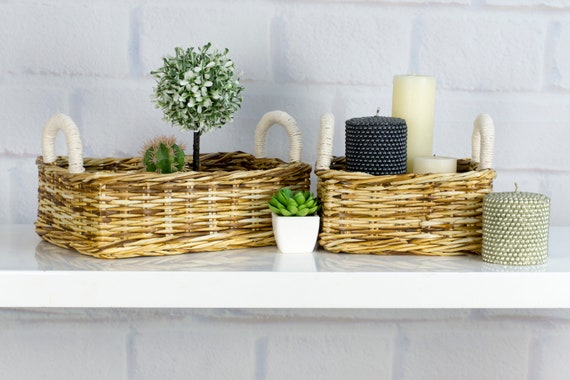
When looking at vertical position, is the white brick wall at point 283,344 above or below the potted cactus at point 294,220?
below

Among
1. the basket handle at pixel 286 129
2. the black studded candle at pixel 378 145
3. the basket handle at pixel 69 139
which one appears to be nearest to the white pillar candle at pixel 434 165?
the black studded candle at pixel 378 145

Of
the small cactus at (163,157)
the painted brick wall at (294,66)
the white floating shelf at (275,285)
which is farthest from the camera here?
the painted brick wall at (294,66)

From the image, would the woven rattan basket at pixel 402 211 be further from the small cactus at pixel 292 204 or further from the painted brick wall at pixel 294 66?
the painted brick wall at pixel 294 66

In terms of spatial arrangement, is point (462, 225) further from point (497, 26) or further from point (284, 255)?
point (497, 26)

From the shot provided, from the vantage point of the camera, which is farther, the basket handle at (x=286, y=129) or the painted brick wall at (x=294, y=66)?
the painted brick wall at (x=294, y=66)

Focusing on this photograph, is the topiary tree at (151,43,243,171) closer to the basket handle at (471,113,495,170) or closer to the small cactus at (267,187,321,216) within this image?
the small cactus at (267,187,321,216)

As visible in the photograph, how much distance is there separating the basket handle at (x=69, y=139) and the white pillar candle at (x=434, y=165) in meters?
0.34

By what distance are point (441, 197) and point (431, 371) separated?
13.7 inches

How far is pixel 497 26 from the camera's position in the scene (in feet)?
3.19

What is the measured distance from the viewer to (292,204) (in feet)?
2.52

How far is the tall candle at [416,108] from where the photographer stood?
827mm

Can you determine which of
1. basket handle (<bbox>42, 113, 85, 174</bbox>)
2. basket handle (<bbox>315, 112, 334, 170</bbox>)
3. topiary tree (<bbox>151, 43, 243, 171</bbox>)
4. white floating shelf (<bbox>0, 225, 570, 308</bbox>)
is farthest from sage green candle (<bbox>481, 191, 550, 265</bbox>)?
basket handle (<bbox>42, 113, 85, 174</bbox>)

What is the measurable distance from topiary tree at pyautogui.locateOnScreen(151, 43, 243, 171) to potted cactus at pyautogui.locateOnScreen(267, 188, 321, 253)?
107 millimetres

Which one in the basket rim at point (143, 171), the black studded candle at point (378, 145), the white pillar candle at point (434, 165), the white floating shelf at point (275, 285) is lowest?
the white floating shelf at point (275, 285)
